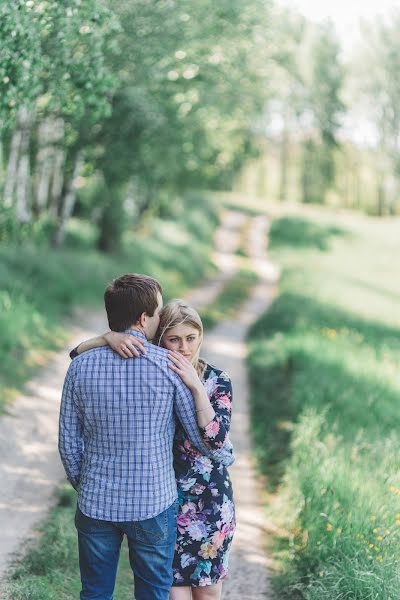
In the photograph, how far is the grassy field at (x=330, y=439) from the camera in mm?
4624

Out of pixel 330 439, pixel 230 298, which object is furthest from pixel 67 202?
pixel 330 439

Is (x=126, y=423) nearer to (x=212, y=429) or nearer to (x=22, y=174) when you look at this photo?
(x=212, y=429)

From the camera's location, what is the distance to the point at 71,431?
3258 millimetres

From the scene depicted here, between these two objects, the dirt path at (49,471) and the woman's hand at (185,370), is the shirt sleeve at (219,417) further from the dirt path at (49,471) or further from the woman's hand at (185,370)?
the dirt path at (49,471)

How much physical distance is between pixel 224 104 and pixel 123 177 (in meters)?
4.11

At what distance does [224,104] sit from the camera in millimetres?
18469

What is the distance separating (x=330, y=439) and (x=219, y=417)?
3.22 metres

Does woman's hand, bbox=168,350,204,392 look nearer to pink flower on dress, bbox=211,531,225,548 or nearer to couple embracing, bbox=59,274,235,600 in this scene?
couple embracing, bbox=59,274,235,600

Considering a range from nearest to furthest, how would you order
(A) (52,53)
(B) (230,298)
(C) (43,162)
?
(A) (52,53), (C) (43,162), (B) (230,298)

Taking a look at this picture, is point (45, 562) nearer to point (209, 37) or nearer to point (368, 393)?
point (368, 393)

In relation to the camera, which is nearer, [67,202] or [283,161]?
[67,202]

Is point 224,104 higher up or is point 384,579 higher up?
point 224,104

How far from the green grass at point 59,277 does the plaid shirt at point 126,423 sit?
500 cm

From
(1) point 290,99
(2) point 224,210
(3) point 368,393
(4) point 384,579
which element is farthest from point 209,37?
(1) point 290,99
